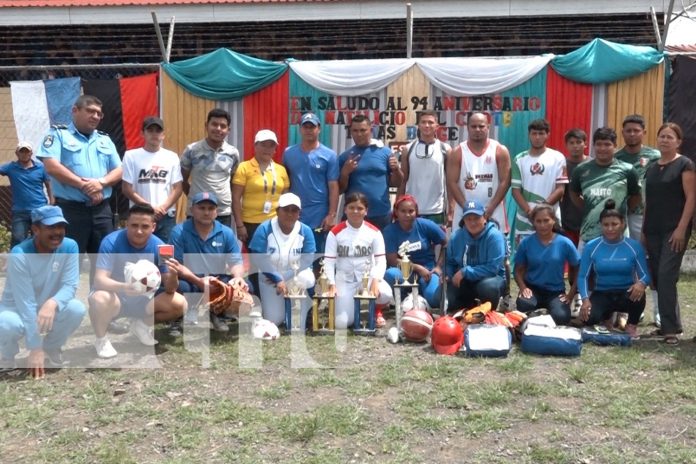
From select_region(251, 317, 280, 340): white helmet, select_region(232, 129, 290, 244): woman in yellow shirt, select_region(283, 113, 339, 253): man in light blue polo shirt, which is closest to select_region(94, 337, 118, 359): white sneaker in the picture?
select_region(251, 317, 280, 340): white helmet

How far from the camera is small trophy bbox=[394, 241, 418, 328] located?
6.12 meters

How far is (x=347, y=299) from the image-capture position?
625 centimetres

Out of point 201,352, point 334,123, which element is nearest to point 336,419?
point 201,352

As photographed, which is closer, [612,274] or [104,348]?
[104,348]

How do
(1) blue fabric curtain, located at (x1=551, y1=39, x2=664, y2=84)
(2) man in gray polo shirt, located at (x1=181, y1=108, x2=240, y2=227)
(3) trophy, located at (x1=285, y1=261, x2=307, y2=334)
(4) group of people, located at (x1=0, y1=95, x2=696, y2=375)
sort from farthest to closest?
1. (1) blue fabric curtain, located at (x1=551, y1=39, x2=664, y2=84)
2. (2) man in gray polo shirt, located at (x1=181, y1=108, x2=240, y2=227)
3. (3) trophy, located at (x1=285, y1=261, x2=307, y2=334)
4. (4) group of people, located at (x1=0, y1=95, x2=696, y2=375)

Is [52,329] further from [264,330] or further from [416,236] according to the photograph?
[416,236]

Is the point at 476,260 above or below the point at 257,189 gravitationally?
below

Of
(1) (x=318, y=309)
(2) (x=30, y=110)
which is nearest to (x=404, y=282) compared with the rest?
(1) (x=318, y=309)

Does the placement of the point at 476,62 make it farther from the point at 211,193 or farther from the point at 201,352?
the point at 201,352

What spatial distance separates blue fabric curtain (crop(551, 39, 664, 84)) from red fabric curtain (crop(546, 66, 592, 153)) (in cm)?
9

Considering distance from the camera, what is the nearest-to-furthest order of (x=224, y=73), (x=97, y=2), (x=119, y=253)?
(x=119, y=253), (x=224, y=73), (x=97, y=2)

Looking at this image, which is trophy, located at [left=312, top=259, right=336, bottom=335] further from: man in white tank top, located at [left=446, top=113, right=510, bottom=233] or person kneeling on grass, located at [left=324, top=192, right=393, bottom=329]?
man in white tank top, located at [left=446, top=113, right=510, bottom=233]

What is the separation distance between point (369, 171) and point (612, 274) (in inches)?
89.6

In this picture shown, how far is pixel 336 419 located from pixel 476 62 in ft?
19.0
